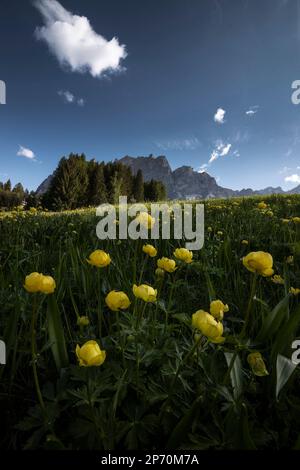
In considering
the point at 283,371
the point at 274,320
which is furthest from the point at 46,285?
the point at 274,320

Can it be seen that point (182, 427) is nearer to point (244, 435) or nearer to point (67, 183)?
point (244, 435)

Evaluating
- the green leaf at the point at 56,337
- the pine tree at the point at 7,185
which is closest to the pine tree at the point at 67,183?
the green leaf at the point at 56,337

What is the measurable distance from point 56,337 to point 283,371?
77cm

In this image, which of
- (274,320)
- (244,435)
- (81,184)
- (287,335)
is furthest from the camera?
(81,184)

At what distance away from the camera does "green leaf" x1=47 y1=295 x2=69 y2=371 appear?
2.98ft

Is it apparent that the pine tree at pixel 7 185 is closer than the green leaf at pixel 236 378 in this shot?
No

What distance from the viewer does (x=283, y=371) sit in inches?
32.7

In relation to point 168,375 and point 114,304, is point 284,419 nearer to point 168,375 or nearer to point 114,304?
point 168,375

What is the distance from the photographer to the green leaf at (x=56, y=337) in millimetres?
910

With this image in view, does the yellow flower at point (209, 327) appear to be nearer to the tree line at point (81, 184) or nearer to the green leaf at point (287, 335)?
the green leaf at point (287, 335)

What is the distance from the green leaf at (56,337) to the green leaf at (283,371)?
0.71 m

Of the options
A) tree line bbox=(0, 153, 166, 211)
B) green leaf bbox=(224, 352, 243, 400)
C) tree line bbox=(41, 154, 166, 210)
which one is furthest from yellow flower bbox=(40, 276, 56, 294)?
tree line bbox=(41, 154, 166, 210)

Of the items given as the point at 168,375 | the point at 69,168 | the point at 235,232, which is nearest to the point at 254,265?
the point at 168,375
